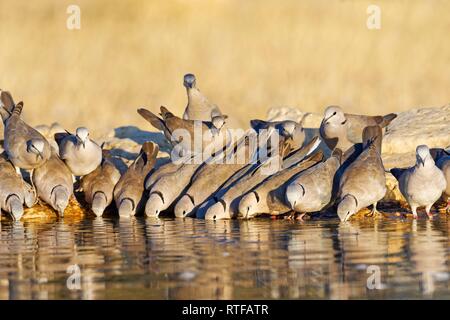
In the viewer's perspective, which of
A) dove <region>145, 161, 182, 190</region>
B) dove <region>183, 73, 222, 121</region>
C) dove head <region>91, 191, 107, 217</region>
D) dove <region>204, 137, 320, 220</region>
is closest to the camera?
dove <region>204, 137, 320, 220</region>

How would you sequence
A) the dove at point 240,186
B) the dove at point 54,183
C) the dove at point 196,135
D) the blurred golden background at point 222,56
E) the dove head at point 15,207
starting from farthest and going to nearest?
the blurred golden background at point 222,56 → the dove at point 196,135 → the dove at point 54,183 → the dove head at point 15,207 → the dove at point 240,186

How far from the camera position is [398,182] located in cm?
1281

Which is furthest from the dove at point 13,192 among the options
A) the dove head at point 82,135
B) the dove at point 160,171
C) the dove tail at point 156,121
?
the dove tail at point 156,121

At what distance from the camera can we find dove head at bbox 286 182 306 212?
12.3 metres

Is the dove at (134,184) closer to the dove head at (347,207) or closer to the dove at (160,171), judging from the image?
the dove at (160,171)

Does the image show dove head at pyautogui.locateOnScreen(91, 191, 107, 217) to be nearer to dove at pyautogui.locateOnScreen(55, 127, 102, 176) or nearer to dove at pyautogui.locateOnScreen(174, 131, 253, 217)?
dove at pyautogui.locateOnScreen(55, 127, 102, 176)

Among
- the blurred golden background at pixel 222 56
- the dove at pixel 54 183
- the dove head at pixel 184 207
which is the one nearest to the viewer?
the dove head at pixel 184 207

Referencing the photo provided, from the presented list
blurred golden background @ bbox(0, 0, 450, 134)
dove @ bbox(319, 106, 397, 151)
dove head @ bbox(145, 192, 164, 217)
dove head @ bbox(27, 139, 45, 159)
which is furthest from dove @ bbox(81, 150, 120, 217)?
blurred golden background @ bbox(0, 0, 450, 134)

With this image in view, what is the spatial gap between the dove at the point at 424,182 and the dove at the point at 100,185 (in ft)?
12.8

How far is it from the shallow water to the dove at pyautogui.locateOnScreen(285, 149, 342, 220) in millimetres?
291

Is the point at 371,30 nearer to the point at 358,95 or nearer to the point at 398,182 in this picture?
the point at 358,95

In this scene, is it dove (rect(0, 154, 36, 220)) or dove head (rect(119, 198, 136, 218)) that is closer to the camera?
dove (rect(0, 154, 36, 220))

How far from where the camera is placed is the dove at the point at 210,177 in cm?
1342

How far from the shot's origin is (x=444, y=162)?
12992 mm
